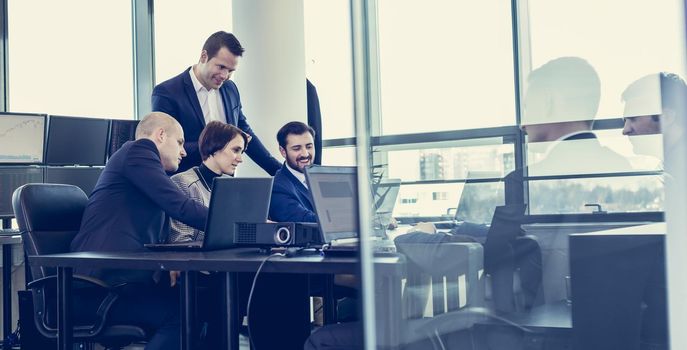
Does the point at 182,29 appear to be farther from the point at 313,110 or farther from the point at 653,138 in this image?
the point at 653,138

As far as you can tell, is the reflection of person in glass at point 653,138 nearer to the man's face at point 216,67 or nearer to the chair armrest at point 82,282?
the chair armrest at point 82,282

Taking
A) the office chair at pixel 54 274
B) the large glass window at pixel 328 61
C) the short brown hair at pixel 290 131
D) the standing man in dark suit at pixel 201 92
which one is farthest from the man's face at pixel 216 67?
the large glass window at pixel 328 61

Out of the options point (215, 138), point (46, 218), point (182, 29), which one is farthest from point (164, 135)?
point (182, 29)

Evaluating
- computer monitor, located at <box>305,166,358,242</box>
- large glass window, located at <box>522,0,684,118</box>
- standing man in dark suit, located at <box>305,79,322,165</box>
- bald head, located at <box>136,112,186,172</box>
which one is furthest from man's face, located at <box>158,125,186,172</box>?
large glass window, located at <box>522,0,684,118</box>

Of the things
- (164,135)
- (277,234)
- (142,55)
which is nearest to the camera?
(277,234)

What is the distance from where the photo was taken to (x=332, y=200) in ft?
8.13

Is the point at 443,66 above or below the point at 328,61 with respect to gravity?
below

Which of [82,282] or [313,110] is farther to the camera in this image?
[313,110]

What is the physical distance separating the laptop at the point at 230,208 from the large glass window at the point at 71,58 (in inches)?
131

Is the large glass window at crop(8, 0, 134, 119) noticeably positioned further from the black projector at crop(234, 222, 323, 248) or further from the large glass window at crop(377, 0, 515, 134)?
the large glass window at crop(377, 0, 515, 134)

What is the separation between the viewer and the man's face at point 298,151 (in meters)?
3.79

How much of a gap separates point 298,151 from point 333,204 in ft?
4.46

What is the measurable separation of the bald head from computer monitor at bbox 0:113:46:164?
1851 millimetres

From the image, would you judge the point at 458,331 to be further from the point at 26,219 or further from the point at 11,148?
the point at 11,148
